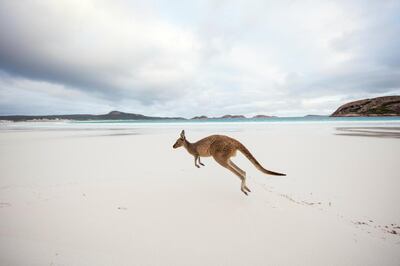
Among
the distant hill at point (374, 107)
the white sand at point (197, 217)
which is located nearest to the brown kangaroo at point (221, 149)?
the white sand at point (197, 217)

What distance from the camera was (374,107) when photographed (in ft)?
250

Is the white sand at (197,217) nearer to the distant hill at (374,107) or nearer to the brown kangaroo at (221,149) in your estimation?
the brown kangaroo at (221,149)

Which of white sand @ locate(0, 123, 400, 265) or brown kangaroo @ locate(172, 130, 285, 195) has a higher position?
brown kangaroo @ locate(172, 130, 285, 195)

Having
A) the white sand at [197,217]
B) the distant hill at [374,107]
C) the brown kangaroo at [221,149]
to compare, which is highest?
the distant hill at [374,107]

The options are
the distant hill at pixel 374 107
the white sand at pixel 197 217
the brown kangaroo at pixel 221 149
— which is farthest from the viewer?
the distant hill at pixel 374 107

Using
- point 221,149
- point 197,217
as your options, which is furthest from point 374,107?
point 197,217

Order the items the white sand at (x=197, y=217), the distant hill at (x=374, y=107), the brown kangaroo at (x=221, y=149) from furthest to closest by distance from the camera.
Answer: the distant hill at (x=374, y=107), the brown kangaroo at (x=221, y=149), the white sand at (x=197, y=217)

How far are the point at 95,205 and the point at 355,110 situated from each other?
102m

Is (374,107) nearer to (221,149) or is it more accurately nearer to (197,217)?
(221,149)

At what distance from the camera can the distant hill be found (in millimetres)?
71375

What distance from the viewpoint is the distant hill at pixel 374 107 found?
71375 mm

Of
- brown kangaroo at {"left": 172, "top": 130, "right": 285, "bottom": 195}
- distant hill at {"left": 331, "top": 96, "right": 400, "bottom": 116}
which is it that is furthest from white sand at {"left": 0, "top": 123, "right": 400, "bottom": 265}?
distant hill at {"left": 331, "top": 96, "right": 400, "bottom": 116}

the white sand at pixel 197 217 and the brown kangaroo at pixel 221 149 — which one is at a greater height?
the brown kangaroo at pixel 221 149

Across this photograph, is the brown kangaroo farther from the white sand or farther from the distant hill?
the distant hill
